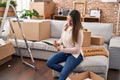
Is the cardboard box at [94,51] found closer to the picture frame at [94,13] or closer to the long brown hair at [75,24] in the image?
the long brown hair at [75,24]

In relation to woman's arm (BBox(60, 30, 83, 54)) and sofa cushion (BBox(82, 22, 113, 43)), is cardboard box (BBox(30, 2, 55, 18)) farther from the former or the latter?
woman's arm (BBox(60, 30, 83, 54))

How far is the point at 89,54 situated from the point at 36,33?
155 cm

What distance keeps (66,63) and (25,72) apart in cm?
113

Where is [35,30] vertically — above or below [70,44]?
above

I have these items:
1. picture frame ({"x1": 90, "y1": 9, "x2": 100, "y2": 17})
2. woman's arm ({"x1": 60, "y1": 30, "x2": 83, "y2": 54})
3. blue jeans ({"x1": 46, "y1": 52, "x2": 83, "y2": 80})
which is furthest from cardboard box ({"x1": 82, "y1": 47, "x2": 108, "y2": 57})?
picture frame ({"x1": 90, "y1": 9, "x2": 100, "y2": 17})

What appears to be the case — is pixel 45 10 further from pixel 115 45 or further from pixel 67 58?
pixel 67 58

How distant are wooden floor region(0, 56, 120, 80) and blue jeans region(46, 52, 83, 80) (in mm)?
427

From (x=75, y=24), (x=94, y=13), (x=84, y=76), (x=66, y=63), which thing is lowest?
(x=84, y=76)

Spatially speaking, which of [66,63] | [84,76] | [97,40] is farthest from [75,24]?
[97,40]

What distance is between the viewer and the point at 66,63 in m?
2.76

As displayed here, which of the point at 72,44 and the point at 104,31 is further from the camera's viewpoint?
the point at 104,31

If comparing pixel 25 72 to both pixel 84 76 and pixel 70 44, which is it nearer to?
pixel 70 44

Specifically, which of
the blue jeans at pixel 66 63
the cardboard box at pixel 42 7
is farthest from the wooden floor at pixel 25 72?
the cardboard box at pixel 42 7

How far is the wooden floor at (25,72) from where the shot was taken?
3324 mm
